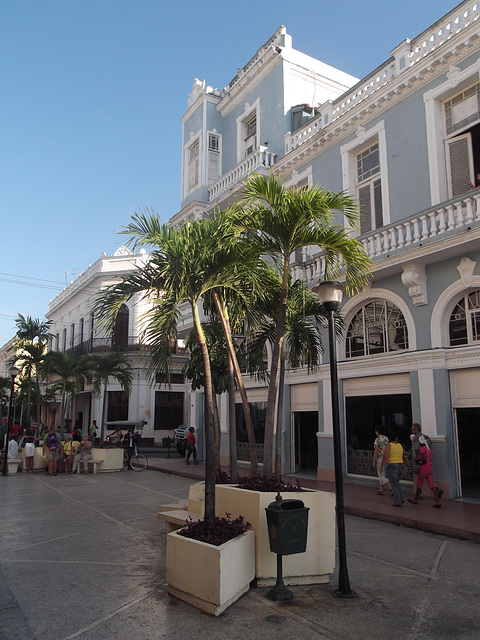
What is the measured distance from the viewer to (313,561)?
589 cm

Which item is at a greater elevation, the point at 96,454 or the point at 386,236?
the point at 386,236

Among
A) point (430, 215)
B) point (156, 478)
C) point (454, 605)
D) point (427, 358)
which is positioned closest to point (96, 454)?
point (156, 478)

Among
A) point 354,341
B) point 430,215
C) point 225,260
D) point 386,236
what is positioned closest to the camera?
point 225,260

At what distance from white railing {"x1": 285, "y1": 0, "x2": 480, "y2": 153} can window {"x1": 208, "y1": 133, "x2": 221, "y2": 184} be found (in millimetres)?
6151

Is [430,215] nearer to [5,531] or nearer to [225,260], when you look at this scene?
[225,260]

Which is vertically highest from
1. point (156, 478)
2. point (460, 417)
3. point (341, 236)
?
point (341, 236)

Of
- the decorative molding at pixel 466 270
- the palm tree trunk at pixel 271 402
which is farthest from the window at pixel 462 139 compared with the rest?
the palm tree trunk at pixel 271 402

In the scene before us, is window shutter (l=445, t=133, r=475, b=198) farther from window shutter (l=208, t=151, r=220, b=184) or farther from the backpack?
the backpack

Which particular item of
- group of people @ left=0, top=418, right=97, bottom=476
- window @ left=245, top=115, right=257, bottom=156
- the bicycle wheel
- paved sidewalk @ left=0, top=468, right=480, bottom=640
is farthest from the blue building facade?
group of people @ left=0, top=418, right=97, bottom=476

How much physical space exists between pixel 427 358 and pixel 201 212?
11905 millimetres

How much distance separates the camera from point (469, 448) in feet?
42.9

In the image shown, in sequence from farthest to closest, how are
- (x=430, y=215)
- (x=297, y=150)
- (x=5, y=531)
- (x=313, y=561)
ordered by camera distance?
(x=297, y=150) < (x=430, y=215) < (x=5, y=531) < (x=313, y=561)

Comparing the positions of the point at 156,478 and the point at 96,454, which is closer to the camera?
the point at 156,478

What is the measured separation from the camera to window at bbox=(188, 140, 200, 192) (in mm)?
22734
